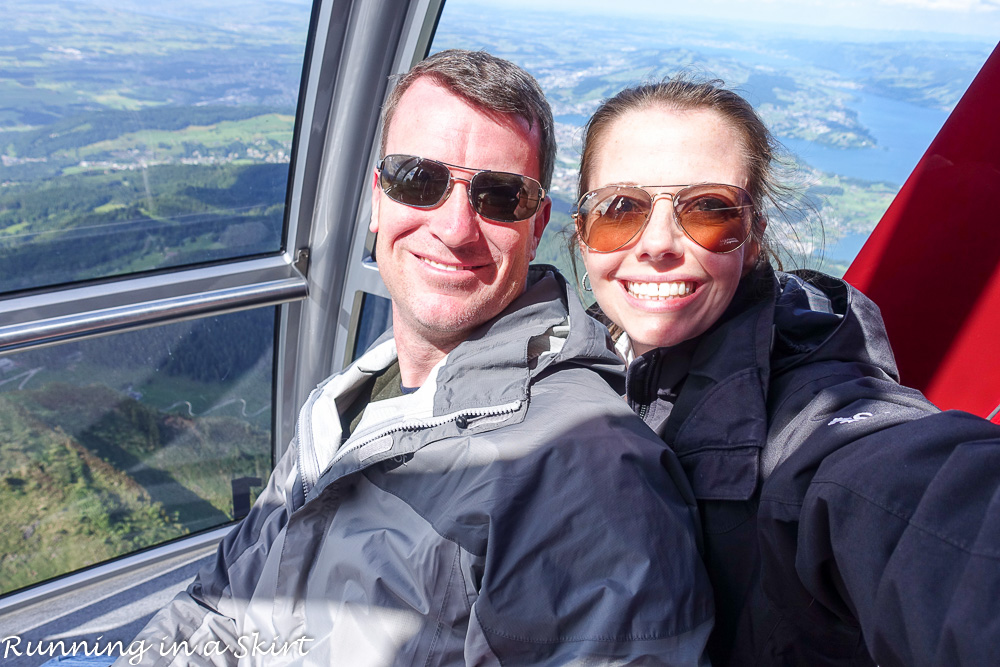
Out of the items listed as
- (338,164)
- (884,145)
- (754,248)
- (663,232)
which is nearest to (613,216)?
(663,232)

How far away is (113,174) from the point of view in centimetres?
252

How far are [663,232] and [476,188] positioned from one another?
478 mm

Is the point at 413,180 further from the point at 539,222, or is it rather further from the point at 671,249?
the point at 671,249

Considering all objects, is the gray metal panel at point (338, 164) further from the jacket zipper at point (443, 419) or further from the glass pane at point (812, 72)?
the jacket zipper at point (443, 419)

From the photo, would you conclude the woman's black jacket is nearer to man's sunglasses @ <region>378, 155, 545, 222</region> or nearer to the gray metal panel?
man's sunglasses @ <region>378, 155, 545, 222</region>

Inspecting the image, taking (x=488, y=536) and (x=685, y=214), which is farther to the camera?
(x=685, y=214)

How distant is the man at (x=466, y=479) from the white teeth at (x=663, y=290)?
167mm

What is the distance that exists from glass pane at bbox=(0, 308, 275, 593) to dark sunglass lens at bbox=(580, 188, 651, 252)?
2.03 metres

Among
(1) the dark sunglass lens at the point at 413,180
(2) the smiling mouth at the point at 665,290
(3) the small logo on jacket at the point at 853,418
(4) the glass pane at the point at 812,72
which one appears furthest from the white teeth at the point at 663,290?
(1) the dark sunglass lens at the point at 413,180

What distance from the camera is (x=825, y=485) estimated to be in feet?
2.93

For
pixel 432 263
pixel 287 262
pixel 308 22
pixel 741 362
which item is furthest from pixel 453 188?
pixel 287 262

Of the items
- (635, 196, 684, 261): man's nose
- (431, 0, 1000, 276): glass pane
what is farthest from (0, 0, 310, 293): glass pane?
(635, 196, 684, 261): man's nose

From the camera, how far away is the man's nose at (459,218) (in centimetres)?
162

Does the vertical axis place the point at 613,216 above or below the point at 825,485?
above
